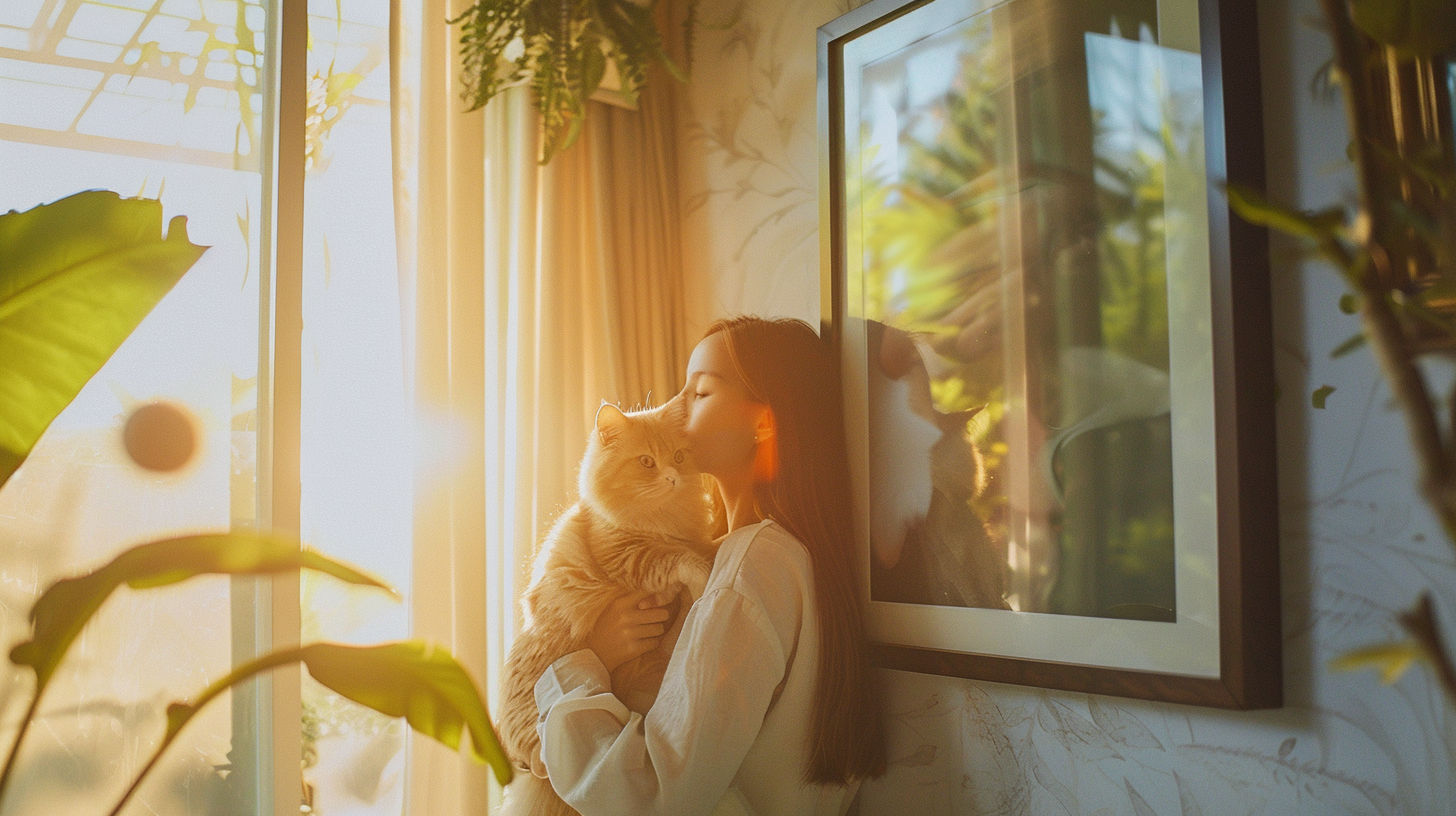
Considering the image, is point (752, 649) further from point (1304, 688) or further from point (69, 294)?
point (69, 294)

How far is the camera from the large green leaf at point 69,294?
778 mm

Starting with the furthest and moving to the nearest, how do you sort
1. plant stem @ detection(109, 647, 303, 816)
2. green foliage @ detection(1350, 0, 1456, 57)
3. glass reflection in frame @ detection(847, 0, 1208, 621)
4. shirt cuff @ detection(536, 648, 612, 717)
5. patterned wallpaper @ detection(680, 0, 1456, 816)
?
shirt cuff @ detection(536, 648, 612, 717) → glass reflection in frame @ detection(847, 0, 1208, 621) → patterned wallpaper @ detection(680, 0, 1456, 816) → plant stem @ detection(109, 647, 303, 816) → green foliage @ detection(1350, 0, 1456, 57)

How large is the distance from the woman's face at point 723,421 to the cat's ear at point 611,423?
9 cm

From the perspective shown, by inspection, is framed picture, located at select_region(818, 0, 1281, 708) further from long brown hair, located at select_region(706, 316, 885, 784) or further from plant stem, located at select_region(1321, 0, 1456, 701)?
plant stem, located at select_region(1321, 0, 1456, 701)

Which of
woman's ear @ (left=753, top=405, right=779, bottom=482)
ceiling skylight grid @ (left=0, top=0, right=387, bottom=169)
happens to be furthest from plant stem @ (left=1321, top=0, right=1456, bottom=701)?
ceiling skylight grid @ (left=0, top=0, right=387, bottom=169)

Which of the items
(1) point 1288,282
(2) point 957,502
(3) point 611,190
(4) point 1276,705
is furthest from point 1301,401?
(3) point 611,190

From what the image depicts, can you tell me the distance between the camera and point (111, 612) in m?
1.21

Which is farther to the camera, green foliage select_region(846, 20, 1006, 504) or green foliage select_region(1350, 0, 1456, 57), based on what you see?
green foliage select_region(846, 20, 1006, 504)

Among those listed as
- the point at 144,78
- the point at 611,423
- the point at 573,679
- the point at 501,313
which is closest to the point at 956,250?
the point at 611,423

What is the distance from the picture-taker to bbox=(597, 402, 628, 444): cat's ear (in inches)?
45.6

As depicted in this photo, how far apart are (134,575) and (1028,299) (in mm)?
910

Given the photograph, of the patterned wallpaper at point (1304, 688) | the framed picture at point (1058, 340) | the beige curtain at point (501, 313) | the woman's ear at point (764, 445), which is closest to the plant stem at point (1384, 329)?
the patterned wallpaper at point (1304, 688)

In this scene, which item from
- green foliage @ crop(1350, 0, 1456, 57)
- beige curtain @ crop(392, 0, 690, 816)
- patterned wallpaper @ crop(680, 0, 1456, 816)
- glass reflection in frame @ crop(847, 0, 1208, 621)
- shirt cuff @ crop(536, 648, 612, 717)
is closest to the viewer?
green foliage @ crop(1350, 0, 1456, 57)

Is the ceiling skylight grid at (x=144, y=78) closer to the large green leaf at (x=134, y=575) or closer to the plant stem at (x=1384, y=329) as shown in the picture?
the large green leaf at (x=134, y=575)
